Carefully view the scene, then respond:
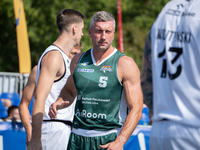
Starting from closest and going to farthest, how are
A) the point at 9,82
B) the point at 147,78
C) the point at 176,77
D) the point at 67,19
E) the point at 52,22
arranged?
the point at 176,77 → the point at 147,78 → the point at 67,19 → the point at 9,82 → the point at 52,22

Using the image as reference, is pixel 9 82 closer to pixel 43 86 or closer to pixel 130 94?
pixel 43 86

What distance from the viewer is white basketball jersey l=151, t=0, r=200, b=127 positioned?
2.11m

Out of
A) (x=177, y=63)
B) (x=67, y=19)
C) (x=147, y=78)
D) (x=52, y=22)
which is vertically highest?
(x=67, y=19)

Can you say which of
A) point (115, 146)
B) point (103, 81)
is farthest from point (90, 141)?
point (103, 81)

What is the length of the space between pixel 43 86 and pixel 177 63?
1.73 m

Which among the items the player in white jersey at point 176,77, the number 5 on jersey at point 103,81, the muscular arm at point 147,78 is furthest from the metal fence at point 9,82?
the player in white jersey at point 176,77

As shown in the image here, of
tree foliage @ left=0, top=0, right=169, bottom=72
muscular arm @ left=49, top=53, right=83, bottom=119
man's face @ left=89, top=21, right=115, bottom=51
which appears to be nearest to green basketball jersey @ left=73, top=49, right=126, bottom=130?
man's face @ left=89, top=21, right=115, bottom=51

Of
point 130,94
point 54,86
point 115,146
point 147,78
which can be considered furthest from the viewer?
point 54,86

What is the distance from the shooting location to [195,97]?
83.1 inches

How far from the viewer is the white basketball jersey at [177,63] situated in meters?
2.11

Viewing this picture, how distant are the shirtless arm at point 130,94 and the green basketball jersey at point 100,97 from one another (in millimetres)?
73

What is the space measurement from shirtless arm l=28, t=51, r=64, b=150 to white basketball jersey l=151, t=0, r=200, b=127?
1.49 m

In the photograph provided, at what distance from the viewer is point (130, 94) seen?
3217 mm

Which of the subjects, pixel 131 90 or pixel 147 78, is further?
pixel 131 90
